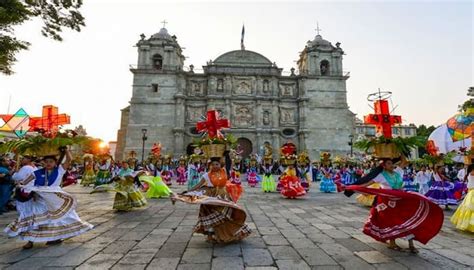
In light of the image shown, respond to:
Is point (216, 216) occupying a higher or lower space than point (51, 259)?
higher

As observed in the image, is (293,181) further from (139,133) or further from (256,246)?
(139,133)

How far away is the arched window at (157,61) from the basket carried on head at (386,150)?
32179 millimetres

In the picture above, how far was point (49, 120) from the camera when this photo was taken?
5.22 m

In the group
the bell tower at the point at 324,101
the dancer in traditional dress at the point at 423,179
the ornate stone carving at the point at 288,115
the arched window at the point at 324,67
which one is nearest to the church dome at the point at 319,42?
the bell tower at the point at 324,101

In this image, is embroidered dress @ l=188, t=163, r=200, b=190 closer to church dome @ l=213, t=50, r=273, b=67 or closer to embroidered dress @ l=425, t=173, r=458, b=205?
embroidered dress @ l=425, t=173, r=458, b=205

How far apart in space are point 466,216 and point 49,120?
27.2ft

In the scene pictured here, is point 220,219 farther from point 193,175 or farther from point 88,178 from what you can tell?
point 88,178

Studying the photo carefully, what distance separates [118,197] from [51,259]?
420cm

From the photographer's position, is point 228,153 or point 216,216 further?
point 228,153

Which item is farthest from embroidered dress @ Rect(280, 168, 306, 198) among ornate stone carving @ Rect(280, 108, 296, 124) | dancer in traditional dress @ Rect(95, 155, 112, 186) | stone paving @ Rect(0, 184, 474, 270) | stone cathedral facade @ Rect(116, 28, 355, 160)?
ornate stone carving @ Rect(280, 108, 296, 124)

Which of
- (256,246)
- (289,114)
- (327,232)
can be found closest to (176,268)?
(256,246)

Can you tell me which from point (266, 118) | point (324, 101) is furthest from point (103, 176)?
point (324, 101)

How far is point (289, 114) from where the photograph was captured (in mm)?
34062

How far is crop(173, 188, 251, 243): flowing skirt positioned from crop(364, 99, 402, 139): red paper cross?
274cm
